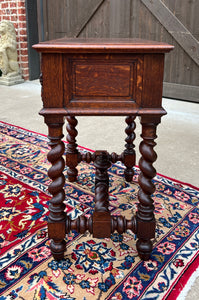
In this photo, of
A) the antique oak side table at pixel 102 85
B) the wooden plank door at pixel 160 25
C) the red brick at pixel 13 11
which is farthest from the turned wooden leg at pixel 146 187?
the red brick at pixel 13 11

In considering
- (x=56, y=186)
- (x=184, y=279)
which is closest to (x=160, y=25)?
(x=56, y=186)

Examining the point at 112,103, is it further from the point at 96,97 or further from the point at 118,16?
the point at 118,16

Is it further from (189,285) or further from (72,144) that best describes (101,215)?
(72,144)

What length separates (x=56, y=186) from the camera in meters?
1.28

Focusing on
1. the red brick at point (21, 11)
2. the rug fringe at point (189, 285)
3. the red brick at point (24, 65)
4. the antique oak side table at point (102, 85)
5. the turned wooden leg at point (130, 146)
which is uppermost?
the red brick at point (21, 11)

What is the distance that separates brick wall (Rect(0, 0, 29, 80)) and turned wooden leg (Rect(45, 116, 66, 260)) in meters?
4.73

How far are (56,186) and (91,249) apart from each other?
37 centimetres

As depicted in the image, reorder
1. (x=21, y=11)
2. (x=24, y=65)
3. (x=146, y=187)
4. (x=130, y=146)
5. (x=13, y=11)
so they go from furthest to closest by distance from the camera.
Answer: (x=24, y=65), (x=13, y=11), (x=21, y=11), (x=130, y=146), (x=146, y=187)

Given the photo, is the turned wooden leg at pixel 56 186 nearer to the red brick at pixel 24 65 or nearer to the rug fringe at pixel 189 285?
the rug fringe at pixel 189 285

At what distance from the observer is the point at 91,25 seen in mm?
4727

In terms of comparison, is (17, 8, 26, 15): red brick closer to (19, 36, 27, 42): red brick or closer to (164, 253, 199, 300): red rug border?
(19, 36, 27, 42): red brick

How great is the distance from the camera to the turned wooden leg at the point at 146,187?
4.02ft

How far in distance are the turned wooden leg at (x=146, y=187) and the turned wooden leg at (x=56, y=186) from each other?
329 mm

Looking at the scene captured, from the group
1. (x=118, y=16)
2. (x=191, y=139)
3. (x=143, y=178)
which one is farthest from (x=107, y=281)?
(x=118, y=16)
